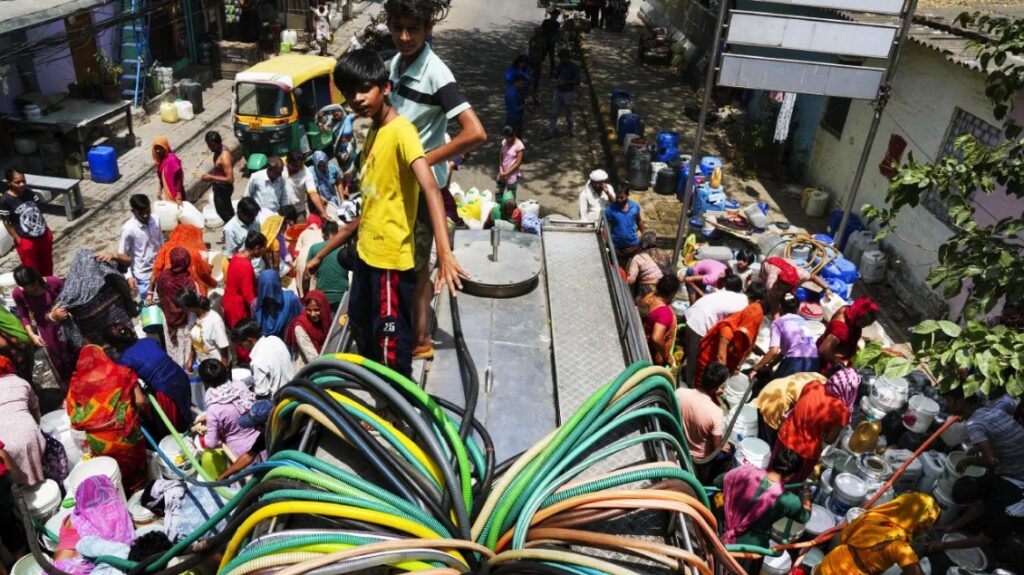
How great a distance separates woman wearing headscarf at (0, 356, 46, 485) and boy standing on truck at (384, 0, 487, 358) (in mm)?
2972

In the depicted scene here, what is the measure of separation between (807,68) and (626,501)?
7.14m

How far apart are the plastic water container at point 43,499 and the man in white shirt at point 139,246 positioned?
2.61 meters

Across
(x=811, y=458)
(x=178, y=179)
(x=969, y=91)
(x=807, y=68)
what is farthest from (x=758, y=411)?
(x=178, y=179)

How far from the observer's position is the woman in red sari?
613cm

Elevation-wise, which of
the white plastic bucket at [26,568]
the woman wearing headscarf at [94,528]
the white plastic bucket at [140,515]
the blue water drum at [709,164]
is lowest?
the white plastic bucket at [26,568]

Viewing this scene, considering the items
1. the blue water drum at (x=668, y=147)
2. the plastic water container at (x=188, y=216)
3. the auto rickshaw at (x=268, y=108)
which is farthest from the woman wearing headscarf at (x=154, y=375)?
the blue water drum at (x=668, y=147)

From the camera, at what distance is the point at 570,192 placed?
42.4ft

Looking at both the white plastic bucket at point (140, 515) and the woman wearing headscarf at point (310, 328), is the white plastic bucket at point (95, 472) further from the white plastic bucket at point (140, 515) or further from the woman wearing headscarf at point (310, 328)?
the woman wearing headscarf at point (310, 328)

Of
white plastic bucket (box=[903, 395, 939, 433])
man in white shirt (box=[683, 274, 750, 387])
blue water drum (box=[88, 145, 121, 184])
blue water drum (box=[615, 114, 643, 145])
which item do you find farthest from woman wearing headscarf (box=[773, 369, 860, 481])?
blue water drum (box=[88, 145, 121, 184])

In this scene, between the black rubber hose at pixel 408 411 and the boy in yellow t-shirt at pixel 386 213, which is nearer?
the black rubber hose at pixel 408 411

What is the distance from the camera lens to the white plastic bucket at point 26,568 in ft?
13.9

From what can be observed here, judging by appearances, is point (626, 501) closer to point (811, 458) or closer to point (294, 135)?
point (811, 458)

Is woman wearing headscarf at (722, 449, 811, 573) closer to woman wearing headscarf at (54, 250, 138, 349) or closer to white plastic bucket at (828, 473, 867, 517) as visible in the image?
white plastic bucket at (828, 473, 867, 517)

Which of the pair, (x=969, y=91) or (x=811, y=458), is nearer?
(x=811, y=458)
